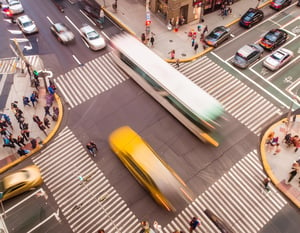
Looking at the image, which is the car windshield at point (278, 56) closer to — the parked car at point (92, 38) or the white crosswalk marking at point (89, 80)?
the white crosswalk marking at point (89, 80)

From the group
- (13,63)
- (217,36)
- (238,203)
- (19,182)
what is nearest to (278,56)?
(217,36)

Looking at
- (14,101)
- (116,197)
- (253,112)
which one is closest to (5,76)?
(14,101)

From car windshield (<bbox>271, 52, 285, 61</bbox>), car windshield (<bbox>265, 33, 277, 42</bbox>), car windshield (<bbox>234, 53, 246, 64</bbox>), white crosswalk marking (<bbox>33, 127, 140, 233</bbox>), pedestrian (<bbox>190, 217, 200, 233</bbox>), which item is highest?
car windshield (<bbox>265, 33, 277, 42</bbox>)

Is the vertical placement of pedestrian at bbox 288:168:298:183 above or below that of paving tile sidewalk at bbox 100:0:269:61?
below

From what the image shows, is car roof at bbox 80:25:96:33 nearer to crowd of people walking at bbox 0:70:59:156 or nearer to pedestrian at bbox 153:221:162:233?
crowd of people walking at bbox 0:70:59:156

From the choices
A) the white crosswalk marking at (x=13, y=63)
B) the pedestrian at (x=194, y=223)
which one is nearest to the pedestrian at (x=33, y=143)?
the white crosswalk marking at (x=13, y=63)

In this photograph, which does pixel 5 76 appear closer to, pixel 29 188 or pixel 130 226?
pixel 29 188

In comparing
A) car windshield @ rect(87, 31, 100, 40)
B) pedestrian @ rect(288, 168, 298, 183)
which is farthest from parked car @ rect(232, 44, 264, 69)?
car windshield @ rect(87, 31, 100, 40)
